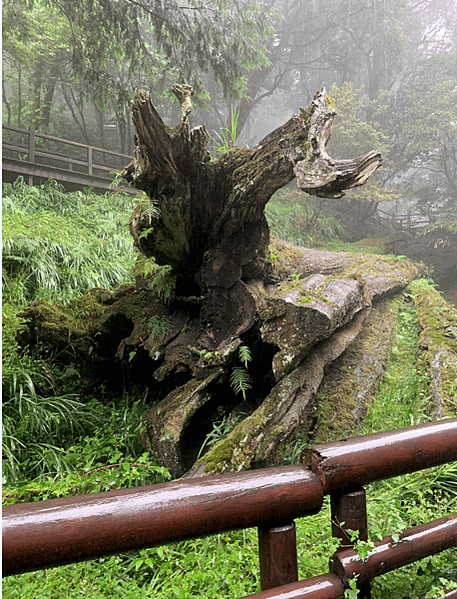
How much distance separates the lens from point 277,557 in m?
1.21

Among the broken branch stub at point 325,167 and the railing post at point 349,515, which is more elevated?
the broken branch stub at point 325,167

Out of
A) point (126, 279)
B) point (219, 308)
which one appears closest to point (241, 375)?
point (219, 308)

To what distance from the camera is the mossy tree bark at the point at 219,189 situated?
266 centimetres

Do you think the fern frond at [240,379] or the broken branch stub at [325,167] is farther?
the fern frond at [240,379]

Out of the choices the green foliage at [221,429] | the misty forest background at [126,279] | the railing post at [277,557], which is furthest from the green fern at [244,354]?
the railing post at [277,557]

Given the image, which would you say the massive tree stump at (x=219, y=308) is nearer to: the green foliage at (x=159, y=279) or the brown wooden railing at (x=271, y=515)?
the green foliage at (x=159, y=279)

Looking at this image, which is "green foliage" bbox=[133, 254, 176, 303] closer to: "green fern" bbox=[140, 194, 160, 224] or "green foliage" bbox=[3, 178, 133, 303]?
"green fern" bbox=[140, 194, 160, 224]

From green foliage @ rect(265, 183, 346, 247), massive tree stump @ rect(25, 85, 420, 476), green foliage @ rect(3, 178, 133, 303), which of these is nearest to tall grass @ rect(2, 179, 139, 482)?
green foliage @ rect(3, 178, 133, 303)

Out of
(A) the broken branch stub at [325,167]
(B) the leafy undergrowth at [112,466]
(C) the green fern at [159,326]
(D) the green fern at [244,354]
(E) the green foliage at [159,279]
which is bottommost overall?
(B) the leafy undergrowth at [112,466]

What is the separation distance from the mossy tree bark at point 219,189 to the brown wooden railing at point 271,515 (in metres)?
1.60

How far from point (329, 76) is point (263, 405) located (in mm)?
21243

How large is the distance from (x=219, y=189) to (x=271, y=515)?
2597mm

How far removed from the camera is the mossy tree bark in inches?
105

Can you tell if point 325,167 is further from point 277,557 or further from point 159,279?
point 277,557
